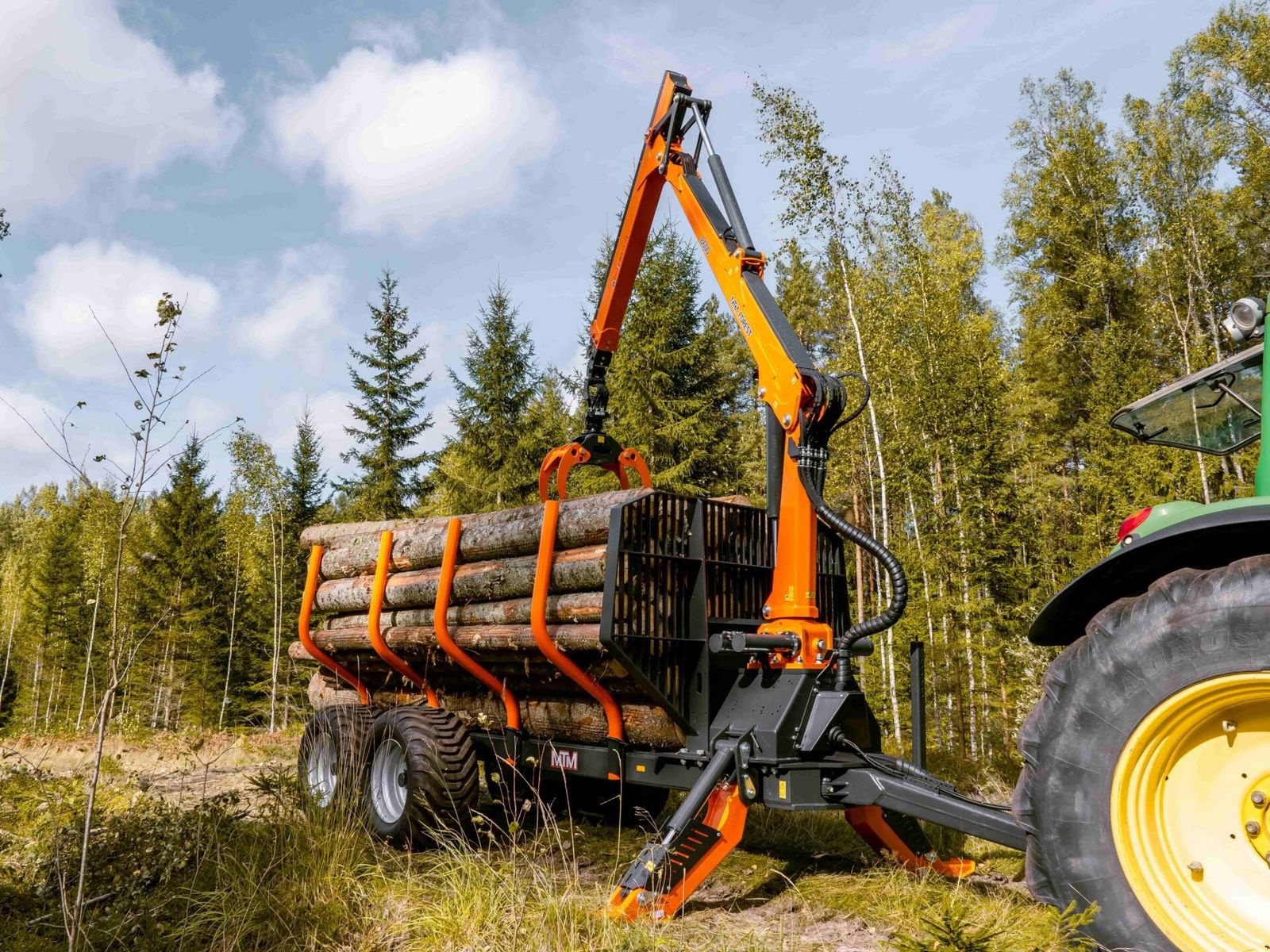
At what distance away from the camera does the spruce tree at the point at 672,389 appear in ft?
71.1

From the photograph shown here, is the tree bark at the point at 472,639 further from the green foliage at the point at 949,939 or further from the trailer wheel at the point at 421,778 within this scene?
the green foliage at the point at 949,939

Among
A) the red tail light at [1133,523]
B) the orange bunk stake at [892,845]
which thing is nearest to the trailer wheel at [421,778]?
the orange bunk stake at [892,845]

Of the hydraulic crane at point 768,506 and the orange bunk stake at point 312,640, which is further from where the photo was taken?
the orange bunk stake at point 312,640

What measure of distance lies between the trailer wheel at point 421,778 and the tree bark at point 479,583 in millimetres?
884

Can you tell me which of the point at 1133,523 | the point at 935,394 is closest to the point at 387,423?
the point at 935,394

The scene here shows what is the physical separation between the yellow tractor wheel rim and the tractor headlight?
56.7 inches

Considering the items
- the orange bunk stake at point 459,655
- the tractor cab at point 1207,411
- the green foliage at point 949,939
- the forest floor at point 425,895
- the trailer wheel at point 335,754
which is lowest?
the forest floor at point 425,895

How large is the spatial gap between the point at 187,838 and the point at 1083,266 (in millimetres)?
25911

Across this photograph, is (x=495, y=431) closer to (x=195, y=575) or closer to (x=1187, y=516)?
(x=195, y=575)

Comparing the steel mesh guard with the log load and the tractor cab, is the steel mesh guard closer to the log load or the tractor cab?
the log load

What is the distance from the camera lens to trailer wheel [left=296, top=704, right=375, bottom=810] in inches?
256

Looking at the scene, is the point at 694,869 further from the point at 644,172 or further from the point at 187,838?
the point at 644,172

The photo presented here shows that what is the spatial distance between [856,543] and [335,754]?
4.44m

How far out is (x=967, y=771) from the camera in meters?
8.44
